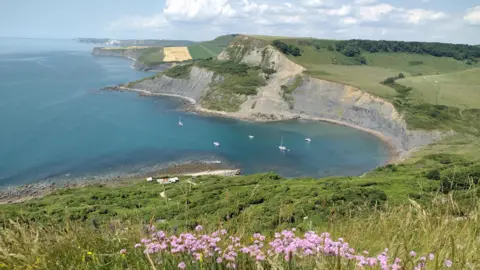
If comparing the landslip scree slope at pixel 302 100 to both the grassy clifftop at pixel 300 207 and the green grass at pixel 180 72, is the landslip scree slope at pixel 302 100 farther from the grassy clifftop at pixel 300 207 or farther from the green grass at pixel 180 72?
the grassy clifftop at pixel 300 207

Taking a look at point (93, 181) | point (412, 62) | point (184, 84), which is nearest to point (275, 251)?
point (93, 181)

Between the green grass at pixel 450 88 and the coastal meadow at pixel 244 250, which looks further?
the green grass at pixel 450 88

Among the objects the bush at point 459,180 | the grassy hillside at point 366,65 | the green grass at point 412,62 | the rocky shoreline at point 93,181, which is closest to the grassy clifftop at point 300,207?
the bush at point 459,180

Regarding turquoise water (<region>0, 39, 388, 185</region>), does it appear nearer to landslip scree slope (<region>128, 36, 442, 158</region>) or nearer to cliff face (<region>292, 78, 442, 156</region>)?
cliff face (<region>292, 78, 442, 156</region>)

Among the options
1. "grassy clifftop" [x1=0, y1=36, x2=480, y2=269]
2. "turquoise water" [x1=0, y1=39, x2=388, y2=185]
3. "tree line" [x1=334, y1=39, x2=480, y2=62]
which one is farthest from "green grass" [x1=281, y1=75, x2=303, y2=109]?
"tree line" [x1=334, y1=39, x2=480, y2=62]

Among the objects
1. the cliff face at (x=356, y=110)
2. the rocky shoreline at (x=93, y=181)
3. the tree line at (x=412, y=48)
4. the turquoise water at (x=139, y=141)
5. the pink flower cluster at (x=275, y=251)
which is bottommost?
the rocky shoreline at (x=93, y=181)

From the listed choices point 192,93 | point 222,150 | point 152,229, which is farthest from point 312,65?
point 152,229
